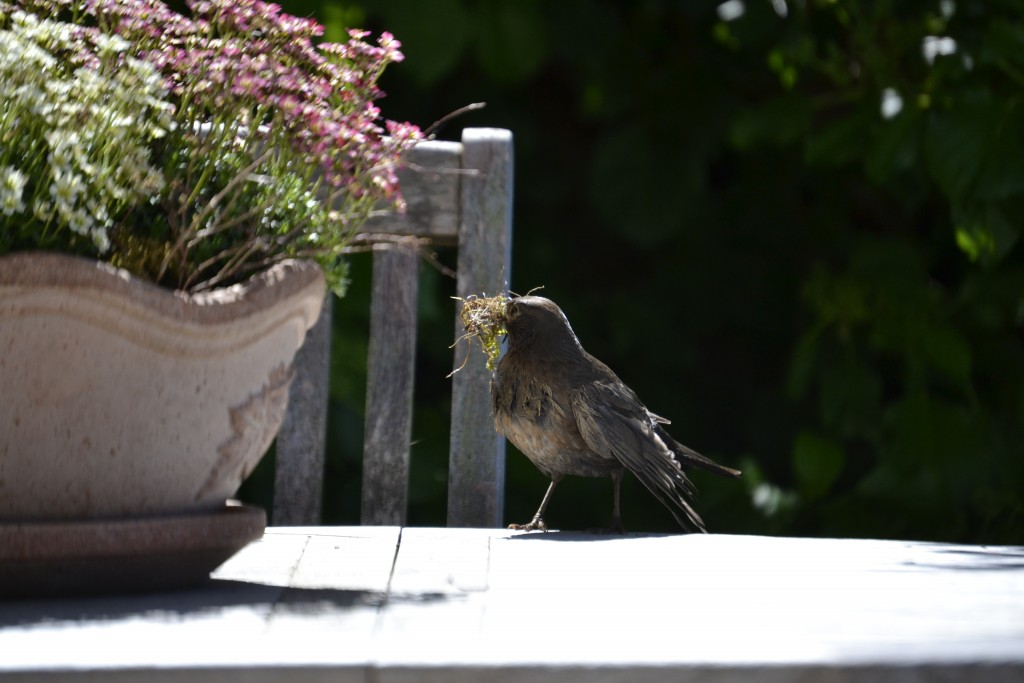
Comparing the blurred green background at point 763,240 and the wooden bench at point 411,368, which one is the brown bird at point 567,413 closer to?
the wooden bench at point 411,368

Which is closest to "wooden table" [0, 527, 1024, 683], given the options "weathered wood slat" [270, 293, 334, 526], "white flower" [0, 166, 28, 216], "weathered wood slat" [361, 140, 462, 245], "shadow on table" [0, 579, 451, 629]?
"shadow on table" [0, 579, 451, 629]

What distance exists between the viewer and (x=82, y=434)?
1468mm

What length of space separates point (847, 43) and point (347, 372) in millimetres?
1856

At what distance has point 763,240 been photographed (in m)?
4.31

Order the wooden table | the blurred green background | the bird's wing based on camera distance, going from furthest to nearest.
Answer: the blurred green background → the bird's wing → the wooden table

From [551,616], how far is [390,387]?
99cm

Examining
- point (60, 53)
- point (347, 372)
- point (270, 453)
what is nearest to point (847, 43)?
point (347, 372)

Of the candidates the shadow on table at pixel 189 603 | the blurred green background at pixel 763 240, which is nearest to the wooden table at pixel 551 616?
the shadow on table at pixel 189 603

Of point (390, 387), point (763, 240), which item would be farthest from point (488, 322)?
point (763, 240)

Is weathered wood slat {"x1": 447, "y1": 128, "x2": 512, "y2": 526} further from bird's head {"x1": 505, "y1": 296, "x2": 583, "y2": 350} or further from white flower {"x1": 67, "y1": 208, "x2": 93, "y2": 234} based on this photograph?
white flower {"x1": 67, "y1": 208, "x2": 93, "y2": 234}

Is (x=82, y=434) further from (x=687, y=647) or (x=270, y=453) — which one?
(x=270, y=453)

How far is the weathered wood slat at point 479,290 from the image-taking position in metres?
2.26

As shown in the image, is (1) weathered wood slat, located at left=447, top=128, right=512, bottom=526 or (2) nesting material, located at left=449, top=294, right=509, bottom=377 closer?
(2) nesting material, located at left=449, top=294, right=509, bottom=377

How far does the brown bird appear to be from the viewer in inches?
77.9
